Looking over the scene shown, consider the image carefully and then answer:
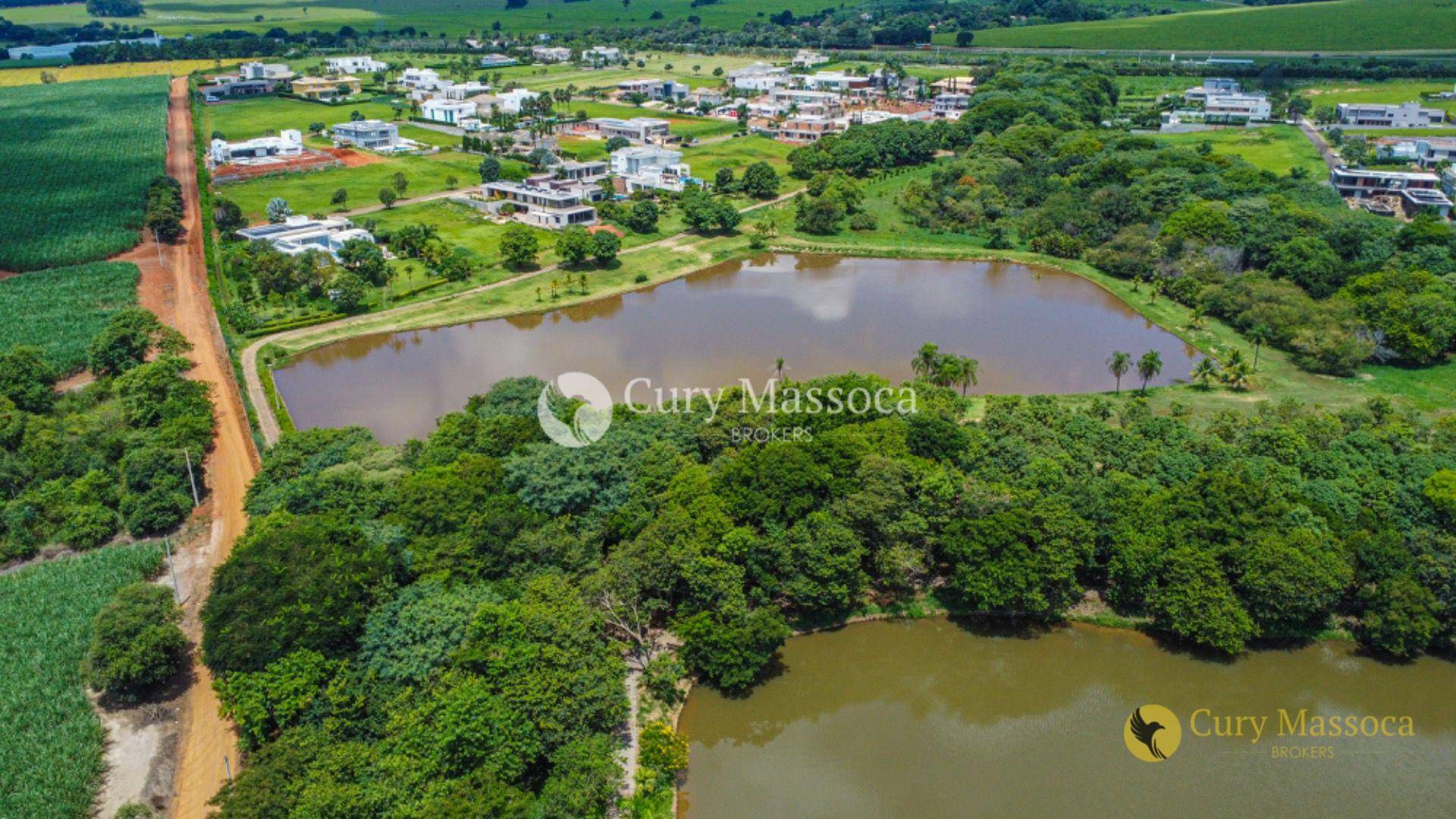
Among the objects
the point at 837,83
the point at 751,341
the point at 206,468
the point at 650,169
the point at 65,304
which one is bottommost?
the point at 206,468

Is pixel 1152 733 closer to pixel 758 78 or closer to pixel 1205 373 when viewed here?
pixel 1205 373

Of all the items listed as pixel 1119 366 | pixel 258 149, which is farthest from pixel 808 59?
pixel 1119 366

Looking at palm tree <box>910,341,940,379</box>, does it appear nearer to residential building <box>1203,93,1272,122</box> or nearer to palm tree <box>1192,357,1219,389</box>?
palm tree <box>1192,357,1219,389</box>

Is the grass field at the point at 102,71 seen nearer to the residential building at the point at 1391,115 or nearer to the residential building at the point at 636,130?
the residential building at the point at 636,130

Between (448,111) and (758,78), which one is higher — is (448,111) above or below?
below

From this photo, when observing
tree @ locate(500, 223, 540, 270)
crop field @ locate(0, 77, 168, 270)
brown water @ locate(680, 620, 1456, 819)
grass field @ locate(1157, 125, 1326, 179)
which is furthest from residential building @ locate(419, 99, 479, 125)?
brown water @ locate(680, 620, 1456, 819)
